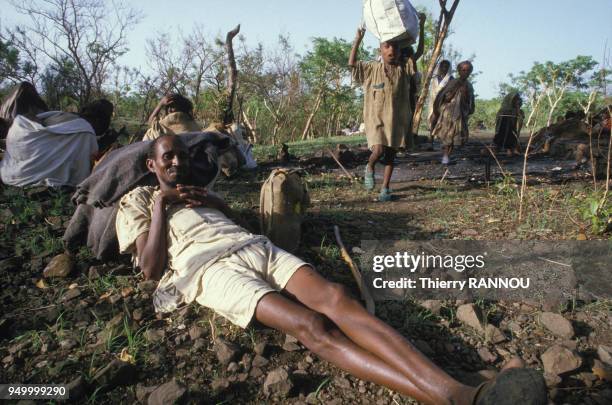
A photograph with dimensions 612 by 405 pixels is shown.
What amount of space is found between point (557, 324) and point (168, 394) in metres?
1.75

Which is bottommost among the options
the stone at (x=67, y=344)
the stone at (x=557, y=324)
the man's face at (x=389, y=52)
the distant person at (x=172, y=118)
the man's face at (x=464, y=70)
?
the stone at (x=67, y=344)

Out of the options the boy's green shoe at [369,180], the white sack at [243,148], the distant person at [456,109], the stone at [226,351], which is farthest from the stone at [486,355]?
the distant person at [456,109]

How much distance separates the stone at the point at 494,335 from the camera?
1905 millimetres

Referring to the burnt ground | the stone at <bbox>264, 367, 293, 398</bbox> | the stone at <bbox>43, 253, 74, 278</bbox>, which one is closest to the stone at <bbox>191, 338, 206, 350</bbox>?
the burnt ground

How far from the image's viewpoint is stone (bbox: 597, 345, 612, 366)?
5.70ft

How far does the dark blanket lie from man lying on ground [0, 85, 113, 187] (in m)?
1.86

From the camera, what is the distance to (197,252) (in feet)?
6.91

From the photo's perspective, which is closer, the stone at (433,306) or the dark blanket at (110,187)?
the stone at (433,306)

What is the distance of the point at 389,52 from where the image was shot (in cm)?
402

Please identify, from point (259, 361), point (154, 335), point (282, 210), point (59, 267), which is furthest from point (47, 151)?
point (259, 361)

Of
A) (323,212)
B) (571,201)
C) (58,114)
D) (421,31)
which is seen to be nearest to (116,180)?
(323,212)

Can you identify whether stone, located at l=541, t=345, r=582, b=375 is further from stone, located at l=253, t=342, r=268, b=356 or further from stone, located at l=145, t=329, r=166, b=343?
stone, located at l=145, t=329, r=166, b=343

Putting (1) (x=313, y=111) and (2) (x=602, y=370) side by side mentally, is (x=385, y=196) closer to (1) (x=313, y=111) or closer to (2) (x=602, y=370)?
(2) (x=602, y=370)

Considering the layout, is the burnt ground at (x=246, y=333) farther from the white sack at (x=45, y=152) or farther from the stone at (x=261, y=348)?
the white sack at (x=45, y=152)
